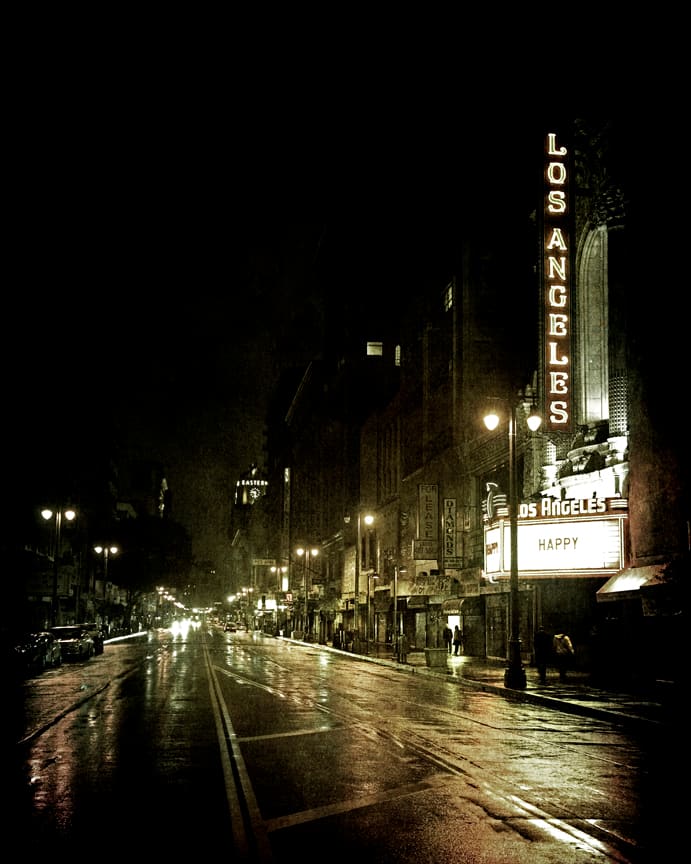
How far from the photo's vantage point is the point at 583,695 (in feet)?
86.4

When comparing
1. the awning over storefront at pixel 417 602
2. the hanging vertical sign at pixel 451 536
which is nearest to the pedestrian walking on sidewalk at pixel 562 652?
the hanging vertical sign at pixel 451 536

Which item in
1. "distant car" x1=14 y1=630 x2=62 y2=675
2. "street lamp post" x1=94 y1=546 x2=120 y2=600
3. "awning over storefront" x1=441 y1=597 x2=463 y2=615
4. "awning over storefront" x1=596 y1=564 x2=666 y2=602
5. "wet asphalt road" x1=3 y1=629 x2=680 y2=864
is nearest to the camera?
"wet asphalt road" x1=3 y1=629 x2=680 y2=864

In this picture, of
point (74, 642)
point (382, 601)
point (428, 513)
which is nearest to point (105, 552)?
point (382, 601)

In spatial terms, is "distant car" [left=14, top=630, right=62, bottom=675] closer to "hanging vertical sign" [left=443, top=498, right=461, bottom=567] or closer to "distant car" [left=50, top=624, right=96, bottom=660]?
"distant car" [left=50, top=624, right=96, bottom=660]

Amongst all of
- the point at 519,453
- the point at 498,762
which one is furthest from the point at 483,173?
the point at 498,762

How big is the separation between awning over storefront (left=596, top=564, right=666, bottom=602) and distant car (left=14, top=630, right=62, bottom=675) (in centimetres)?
2065

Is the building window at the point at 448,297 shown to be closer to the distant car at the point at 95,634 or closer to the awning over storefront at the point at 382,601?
the awning over storefront at the point at 382,601

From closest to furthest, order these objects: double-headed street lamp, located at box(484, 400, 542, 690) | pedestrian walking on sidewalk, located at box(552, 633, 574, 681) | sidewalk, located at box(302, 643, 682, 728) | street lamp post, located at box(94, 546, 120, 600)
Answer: sidewalk, located at box(302, 643, 682, 728), double-headed street lamp, located at box(484, 400, 542, 690), pedestrian walking on sidewalk, located at box(552, 633, 574, 681), street lamp post, located at box(94, 546, 120, 600)

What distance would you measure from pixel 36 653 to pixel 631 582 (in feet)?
78.3

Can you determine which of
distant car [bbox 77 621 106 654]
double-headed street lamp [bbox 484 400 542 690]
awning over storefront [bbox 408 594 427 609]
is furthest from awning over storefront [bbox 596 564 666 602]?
distant car [bbox 77 621 106 654]

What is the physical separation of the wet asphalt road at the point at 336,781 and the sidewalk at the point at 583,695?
0.98 metres

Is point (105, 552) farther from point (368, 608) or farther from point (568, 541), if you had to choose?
point (568, 541)

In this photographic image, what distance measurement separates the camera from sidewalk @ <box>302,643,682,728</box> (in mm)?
21391

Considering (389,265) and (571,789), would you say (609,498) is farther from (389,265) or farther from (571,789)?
(389,265)
